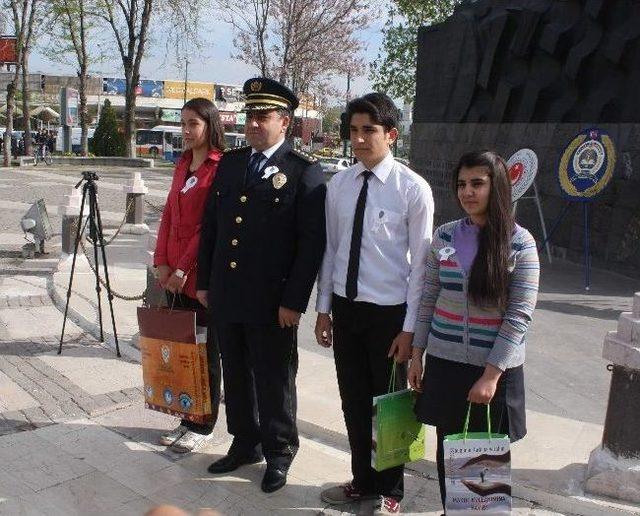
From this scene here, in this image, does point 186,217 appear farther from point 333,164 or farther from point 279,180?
point 333,164

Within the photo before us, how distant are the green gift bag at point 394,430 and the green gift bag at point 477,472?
383 mm

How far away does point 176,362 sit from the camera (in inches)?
146

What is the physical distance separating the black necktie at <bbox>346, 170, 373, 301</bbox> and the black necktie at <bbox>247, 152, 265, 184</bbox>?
58 cm

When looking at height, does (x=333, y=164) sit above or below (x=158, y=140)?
below

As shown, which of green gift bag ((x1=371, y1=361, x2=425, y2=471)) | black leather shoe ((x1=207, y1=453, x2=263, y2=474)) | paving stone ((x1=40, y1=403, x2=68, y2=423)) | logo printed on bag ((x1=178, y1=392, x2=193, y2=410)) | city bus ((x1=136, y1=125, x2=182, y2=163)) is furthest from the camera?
city bus ((x1=136, y1=125, x2=182, y2=163))

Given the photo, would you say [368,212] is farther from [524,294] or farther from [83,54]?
[83,54]

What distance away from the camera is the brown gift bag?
3.66 m

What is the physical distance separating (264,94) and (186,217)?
896 mm

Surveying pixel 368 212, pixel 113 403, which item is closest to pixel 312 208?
pixel 368 212

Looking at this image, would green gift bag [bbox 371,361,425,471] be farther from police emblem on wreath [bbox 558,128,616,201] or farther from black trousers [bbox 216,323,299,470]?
police emblem on wreath [bbox 558,128,616,201]

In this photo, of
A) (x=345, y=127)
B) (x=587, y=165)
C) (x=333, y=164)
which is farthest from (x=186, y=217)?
(x=333, y=164)

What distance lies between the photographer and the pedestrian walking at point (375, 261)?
2982mm

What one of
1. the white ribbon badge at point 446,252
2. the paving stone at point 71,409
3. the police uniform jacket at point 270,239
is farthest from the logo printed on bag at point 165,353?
the white ribbon badge at point 446,252

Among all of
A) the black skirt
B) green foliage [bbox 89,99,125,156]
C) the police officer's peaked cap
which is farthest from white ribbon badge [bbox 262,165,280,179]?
green foliage [bbox 89,99,125,156]
